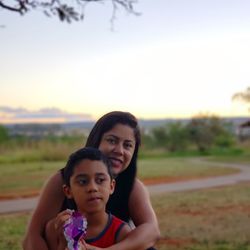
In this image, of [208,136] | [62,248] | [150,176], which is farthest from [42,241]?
[208,136]

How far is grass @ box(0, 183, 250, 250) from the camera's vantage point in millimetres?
6617

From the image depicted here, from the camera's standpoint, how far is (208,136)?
98.5ft

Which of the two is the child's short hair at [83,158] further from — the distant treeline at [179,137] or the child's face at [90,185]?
the distant treeline at [179,137]

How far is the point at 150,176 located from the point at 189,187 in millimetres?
2873

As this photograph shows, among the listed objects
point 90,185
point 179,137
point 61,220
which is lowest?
point 179,137

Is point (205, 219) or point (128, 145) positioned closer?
point (128, 145)

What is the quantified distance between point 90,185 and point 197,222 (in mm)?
6259

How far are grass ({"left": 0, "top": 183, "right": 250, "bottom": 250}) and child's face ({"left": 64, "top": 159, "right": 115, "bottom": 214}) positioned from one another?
4404mm

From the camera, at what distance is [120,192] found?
2.52 metres

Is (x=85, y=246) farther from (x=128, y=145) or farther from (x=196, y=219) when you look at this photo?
(x=196, y=219)

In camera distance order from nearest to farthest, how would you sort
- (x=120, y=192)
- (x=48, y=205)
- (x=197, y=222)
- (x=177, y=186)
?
(x=48, y=205) < (x=120, y=192) < (x=197, y=222) < (x=177, y=186)

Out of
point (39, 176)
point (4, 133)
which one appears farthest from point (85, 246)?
point (4, 133)

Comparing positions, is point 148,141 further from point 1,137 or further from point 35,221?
point 35,221

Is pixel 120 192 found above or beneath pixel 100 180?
beneath
